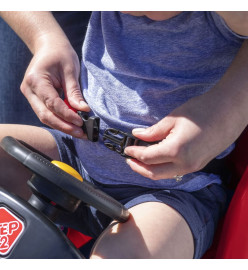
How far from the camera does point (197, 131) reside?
0.64 metres

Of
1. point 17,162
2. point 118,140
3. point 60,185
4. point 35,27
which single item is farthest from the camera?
point 35,27

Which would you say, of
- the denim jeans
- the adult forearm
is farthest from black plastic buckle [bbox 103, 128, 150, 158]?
the denim jeans

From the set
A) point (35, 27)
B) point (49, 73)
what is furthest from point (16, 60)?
point (49, 73)

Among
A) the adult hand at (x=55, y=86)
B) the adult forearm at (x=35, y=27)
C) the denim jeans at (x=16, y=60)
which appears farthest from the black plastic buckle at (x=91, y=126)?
the denim jeans at (x=16, y=60)

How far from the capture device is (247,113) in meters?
0.69

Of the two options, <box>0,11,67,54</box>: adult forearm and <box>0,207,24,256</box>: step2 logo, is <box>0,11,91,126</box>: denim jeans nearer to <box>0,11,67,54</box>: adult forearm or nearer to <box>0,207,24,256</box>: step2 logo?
<box>0,11,67,54</box>: adult forearm

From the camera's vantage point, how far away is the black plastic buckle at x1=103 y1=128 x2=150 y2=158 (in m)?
0.71

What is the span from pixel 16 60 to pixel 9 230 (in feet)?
2.32

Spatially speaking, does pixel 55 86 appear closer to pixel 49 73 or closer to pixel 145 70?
pixel 49 73

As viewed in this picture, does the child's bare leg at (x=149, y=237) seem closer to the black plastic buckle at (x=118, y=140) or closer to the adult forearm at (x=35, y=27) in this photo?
the black plastic buckle at (x=118, y=140)

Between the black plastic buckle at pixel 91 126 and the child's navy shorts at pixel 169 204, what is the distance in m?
0.14
